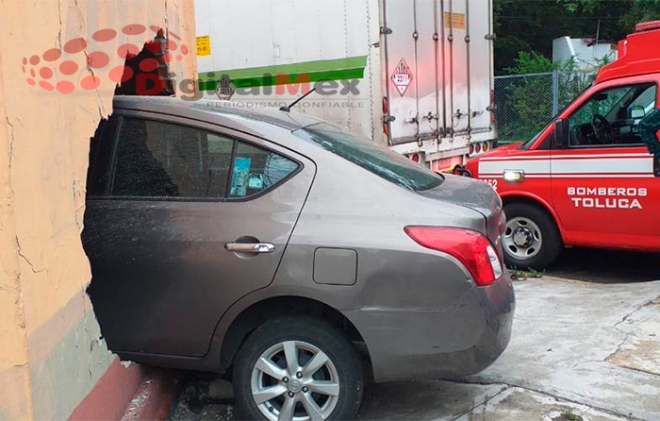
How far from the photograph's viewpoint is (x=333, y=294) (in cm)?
337

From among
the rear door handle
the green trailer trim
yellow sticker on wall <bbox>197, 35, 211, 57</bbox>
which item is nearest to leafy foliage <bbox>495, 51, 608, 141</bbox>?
the green trailer trim

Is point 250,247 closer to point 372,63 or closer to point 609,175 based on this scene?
point 609,175

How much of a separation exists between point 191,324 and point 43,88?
4.69 ft

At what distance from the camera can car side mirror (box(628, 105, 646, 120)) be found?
6.59 m

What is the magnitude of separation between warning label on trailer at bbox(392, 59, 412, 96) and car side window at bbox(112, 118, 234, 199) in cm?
477

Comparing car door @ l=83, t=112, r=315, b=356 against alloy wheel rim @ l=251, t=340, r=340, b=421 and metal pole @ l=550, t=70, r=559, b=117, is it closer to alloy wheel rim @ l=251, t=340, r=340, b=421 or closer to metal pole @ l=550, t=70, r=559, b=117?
alloy wheel rim @ l=251, t=340, r=340, b=421

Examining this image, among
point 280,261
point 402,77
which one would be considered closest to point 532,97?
point 402,77

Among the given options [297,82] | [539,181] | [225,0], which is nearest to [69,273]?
[539,181]

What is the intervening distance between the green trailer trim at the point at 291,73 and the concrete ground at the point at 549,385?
3.88 metres

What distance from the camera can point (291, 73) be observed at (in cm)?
869

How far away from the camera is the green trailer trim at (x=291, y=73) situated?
809 cm

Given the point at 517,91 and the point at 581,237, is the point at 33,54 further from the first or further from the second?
the point at 517,91

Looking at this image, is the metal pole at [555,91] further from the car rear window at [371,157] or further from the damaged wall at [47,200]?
the damaged wall at [47,200]

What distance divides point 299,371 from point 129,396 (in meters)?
1.00
